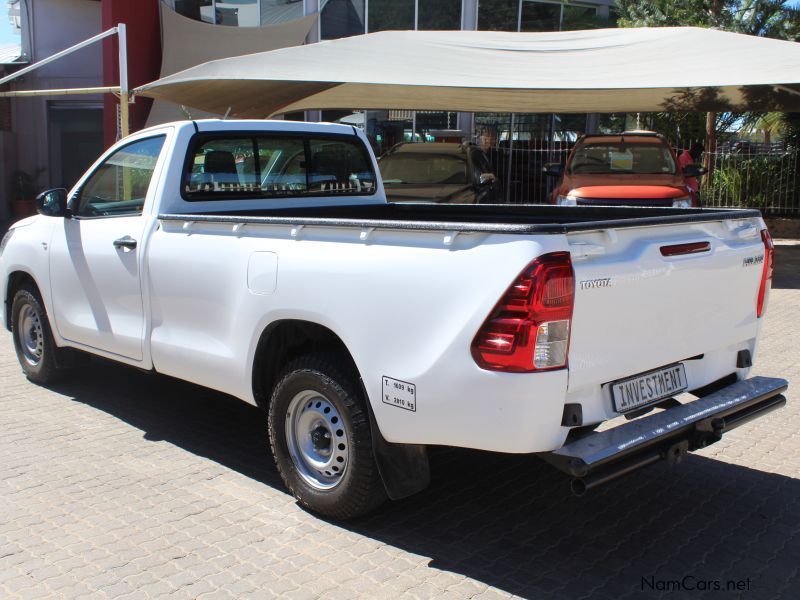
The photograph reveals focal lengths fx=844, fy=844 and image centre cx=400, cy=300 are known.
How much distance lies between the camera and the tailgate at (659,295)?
3377mm

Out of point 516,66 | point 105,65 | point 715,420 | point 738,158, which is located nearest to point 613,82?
point 516,66

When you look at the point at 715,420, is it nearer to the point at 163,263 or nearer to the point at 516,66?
the point at 163,263

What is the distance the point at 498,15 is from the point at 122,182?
1700cm

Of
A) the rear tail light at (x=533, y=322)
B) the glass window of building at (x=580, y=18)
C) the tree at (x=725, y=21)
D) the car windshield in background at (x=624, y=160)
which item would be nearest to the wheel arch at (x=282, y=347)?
the rear tail light at (x=533, y=322)

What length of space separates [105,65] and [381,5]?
646 centimetres

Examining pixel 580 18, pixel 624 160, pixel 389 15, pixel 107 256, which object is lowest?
pixel 107 256

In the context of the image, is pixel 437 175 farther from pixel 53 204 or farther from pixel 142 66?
pixel 142 66

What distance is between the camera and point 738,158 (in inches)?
720

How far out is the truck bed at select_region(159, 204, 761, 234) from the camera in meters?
3.48

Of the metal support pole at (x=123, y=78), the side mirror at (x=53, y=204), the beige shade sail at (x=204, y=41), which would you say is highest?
the beige shade sail at (x=204, y=41)

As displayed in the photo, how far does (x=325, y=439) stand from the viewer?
423 centimetres

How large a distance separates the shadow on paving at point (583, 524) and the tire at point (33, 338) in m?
1.33

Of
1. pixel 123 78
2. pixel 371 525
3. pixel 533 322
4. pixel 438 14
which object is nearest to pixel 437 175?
pixel 123 78

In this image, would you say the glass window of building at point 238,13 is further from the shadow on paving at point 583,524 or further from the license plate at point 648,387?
the license plate at point 648,387
